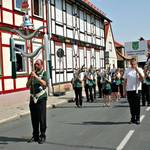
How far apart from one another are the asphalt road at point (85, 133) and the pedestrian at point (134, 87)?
35cm

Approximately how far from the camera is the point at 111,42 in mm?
54094

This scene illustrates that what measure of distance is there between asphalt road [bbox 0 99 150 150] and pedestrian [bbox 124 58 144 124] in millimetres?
350

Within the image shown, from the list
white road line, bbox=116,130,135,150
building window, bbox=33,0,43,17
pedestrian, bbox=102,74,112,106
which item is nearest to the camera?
white road line, bbox=116,130,135,150

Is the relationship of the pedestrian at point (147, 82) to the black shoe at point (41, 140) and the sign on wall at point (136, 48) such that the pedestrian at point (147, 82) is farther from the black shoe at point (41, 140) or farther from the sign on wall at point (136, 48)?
the sign on wall at point (136, 48)

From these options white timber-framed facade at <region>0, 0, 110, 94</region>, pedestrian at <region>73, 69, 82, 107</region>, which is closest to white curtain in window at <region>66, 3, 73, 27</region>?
white timber-framed facade at <region>0, 0, 110, 94</region>

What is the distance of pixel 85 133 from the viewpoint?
10711mm

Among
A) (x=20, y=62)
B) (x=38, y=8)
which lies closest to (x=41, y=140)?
(x=20, y=62)

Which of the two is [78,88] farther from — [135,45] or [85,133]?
[135,45]

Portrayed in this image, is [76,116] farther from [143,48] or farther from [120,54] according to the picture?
[120,54]

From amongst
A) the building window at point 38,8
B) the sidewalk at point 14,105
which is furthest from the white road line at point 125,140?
the building window at point 38,8

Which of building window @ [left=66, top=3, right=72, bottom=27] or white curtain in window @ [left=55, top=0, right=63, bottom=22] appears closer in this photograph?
white curtain in window @ [left=55, top=0, right=63, bottom=22]

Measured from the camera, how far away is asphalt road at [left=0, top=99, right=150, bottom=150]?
904 cm

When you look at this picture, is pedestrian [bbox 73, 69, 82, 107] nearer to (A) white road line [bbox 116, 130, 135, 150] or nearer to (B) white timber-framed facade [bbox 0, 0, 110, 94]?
(B) white timber-framed facade [bbox 0, 0, 110, 94]

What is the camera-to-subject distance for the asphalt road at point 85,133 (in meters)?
9.04
